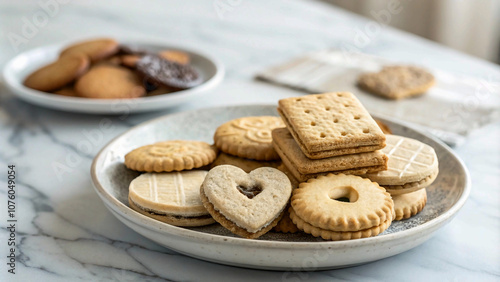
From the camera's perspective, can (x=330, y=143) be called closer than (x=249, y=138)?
Yes

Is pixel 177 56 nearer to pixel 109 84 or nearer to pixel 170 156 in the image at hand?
pixel 109 84

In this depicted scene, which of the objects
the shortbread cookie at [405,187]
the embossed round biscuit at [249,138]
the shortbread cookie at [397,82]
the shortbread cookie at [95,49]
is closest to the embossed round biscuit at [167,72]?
the shortbread cookie at [95,49]

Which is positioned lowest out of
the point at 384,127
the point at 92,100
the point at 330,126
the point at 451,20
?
the point at 451,20

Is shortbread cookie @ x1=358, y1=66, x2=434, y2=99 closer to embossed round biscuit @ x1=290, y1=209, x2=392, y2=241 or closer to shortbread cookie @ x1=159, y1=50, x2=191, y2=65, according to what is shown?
shortbread cookie @ x1=159, y1=50, x2=191, y2=65

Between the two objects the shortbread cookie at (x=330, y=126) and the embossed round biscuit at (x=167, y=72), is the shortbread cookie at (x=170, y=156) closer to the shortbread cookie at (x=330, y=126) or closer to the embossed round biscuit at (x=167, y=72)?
the shortbread cookie at (x=330, y=126)

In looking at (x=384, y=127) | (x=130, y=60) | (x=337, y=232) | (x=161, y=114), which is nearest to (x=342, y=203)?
(x=337, y=232)

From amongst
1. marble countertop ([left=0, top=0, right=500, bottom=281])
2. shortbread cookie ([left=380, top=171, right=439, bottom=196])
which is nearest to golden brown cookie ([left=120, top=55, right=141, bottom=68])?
marble countertop ([left=0, top=0, right=500, bottom=281])

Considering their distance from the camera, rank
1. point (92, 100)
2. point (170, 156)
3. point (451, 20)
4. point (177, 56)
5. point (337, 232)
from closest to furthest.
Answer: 1. point (337, 232)
2. point (170, 156)
3. point (92, 100)
4. point (177, 56)
5. point (451, 20)
